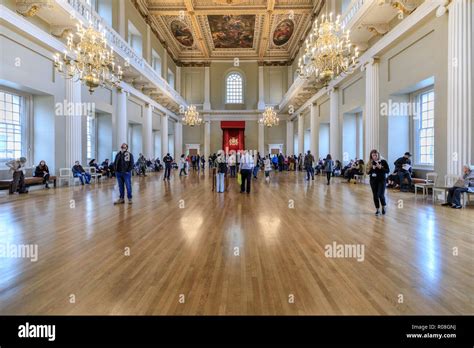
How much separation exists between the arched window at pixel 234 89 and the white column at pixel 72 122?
20.8m

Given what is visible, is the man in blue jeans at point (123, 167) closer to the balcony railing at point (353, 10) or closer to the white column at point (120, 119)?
the balcony railing at point (353, 10)

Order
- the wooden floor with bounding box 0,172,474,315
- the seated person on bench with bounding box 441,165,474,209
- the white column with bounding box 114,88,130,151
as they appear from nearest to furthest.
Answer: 1. the wooden floor with bounding box 0,172,474,315
2. the seated person on bench with bounding box 441,165,474,209
3. the white column with bounding box 114,88,130,151

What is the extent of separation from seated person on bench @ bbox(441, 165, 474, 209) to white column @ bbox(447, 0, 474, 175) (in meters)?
0.51

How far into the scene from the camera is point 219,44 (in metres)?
29.6

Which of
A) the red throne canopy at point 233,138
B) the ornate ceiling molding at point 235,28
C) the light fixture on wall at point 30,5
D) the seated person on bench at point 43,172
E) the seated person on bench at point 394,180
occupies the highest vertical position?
the ornate ceiling molding at point 235,28

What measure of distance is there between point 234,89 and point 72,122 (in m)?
21.9

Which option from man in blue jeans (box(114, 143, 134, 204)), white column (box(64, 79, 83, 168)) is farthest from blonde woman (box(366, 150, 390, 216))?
white column (box(64, 79, 83, 168))

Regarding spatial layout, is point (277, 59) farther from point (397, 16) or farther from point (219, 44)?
point (397, 16)

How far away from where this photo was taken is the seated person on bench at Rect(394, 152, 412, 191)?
445 inches

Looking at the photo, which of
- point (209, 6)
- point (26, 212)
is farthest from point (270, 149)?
point (26, 212)

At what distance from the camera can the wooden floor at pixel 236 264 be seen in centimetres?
271

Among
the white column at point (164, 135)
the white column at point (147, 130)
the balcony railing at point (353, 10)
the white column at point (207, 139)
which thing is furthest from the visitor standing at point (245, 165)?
the white column at point (207, 139)

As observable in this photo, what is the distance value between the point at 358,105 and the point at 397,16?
449 centimetres

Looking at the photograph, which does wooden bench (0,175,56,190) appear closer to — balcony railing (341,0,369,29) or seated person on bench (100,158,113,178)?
seated person on bench (100,158,113,178)
